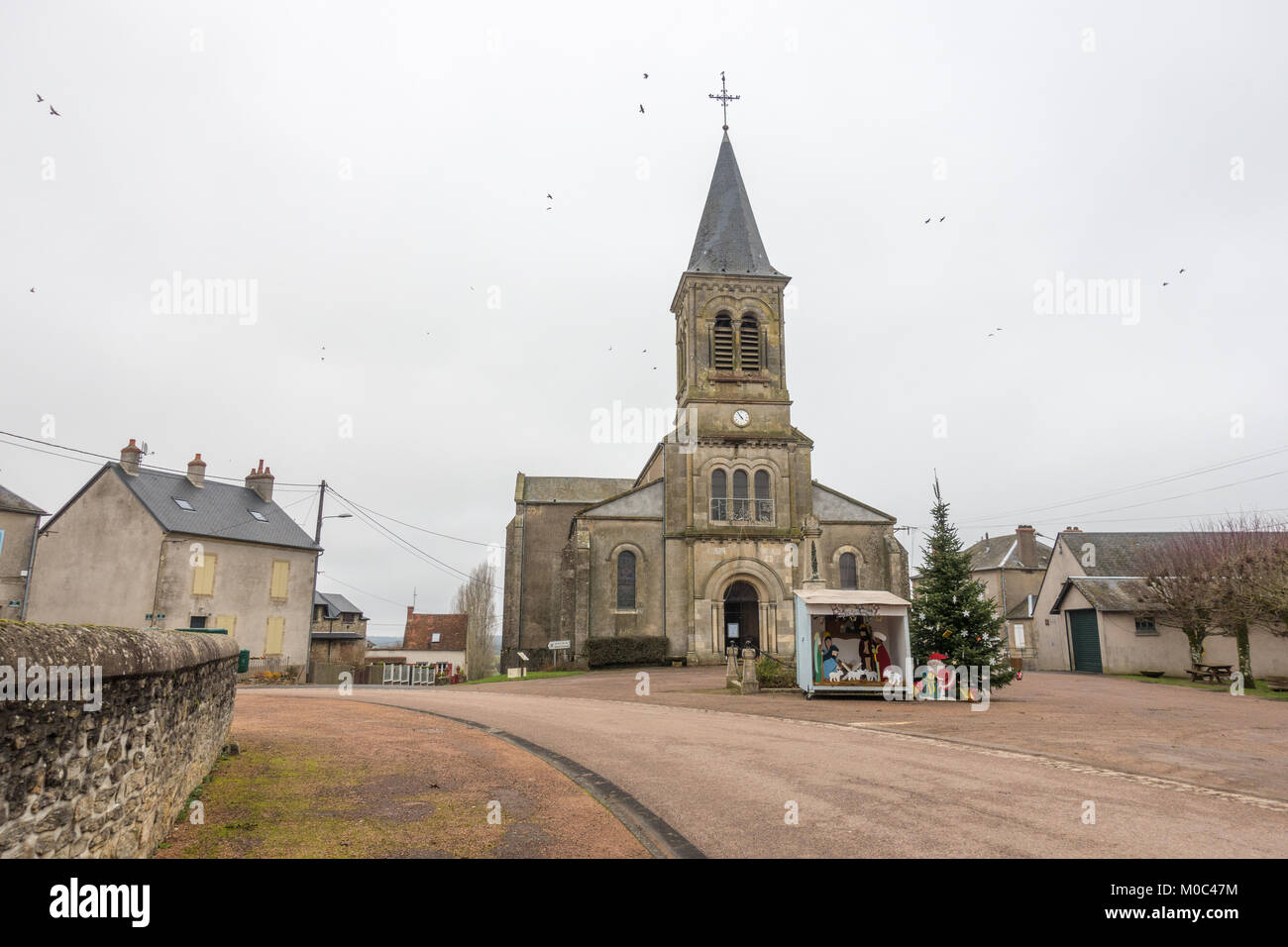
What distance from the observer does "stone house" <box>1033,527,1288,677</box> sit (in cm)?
2847

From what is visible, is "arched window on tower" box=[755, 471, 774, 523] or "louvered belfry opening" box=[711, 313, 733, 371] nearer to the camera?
"arched window on tower" box=[755, 471, 774, 523]

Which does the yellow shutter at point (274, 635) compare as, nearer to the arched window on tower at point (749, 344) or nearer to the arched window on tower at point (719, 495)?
the arched window on tower at point (719, 495)

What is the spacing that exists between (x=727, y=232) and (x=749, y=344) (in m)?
5.76

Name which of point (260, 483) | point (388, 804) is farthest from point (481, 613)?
point (388, 804)

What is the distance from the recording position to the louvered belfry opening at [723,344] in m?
33.3

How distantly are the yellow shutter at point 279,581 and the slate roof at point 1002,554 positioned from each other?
117ft

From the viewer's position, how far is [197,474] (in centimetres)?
3041

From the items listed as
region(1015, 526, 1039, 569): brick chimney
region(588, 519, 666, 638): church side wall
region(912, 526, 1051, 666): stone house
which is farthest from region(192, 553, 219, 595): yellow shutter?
region(1015, 526, 1039, 569): brick chimney

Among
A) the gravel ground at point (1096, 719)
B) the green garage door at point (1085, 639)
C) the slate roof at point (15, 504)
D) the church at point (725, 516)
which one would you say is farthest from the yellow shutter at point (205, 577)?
the green garage door at point (1085, 639)

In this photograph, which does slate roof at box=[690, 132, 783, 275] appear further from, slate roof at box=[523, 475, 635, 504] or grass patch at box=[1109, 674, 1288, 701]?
grass patch at box=[1109, 674, 1288, 701]

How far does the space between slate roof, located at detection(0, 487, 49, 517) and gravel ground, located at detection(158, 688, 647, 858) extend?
25137 mm
